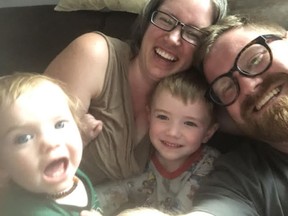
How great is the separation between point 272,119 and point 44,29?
3.57ft

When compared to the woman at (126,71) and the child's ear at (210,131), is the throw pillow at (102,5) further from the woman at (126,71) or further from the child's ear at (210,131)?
the child's ear at (210,131)

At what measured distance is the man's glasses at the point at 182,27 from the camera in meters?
1.59

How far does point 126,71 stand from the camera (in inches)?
64.0

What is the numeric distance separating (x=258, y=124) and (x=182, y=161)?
0.97 ft

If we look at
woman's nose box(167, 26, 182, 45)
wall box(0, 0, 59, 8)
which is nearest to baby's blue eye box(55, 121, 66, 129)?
woman's nose box(167, 26, 182, 45)

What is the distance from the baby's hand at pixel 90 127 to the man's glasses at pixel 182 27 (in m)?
0.35

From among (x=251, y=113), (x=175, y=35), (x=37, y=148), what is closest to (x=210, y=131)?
(x=251, y=113)

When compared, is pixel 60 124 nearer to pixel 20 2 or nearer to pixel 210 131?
pixel 210 131

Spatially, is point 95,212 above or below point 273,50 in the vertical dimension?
below

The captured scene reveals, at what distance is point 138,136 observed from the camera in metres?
1.64

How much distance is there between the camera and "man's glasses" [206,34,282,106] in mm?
1437

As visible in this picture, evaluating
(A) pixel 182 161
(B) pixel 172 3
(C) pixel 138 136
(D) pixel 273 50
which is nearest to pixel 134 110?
(C) pixel 138 136

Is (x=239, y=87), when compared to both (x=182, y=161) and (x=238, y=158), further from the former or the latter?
(x=182, y=161)

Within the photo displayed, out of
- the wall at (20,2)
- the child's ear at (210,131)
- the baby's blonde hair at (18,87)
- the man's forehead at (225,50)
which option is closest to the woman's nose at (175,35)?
the man's forehead at (225,50)
